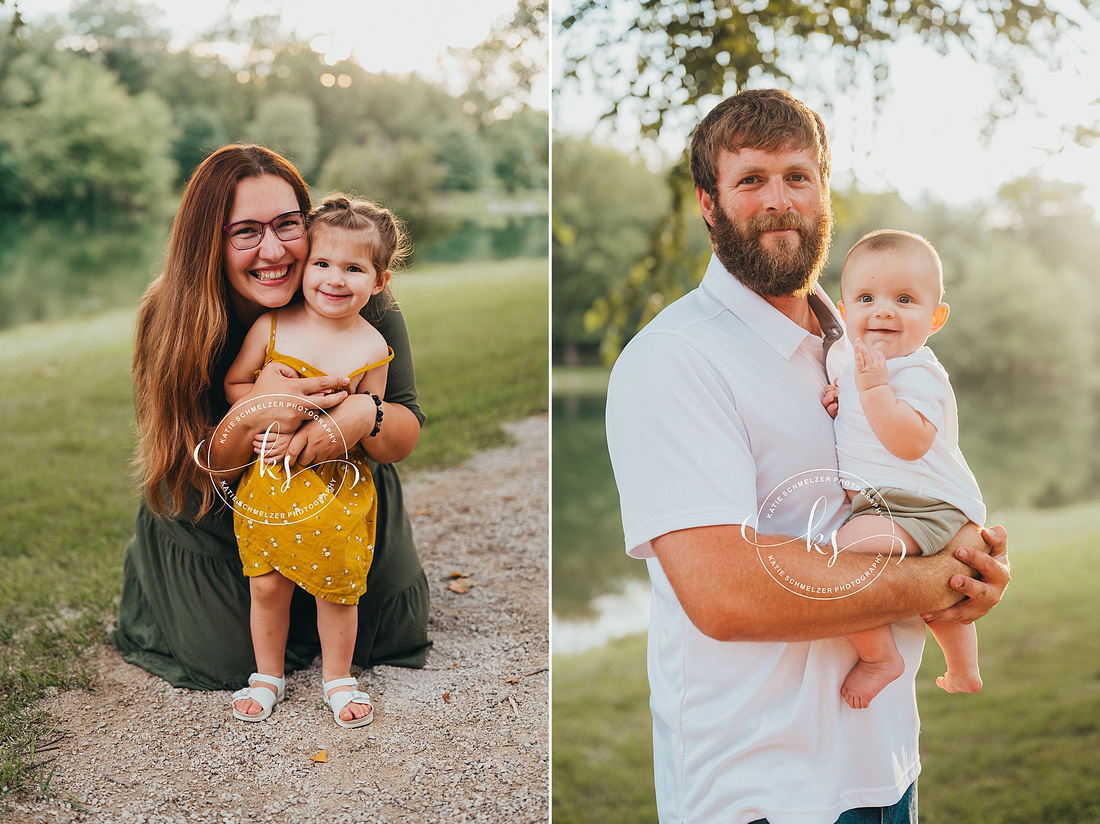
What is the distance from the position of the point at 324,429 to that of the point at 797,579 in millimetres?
893

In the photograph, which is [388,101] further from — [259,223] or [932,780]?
[932,780]

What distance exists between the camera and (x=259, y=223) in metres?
1.55

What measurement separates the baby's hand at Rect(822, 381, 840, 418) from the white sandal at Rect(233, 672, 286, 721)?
4.12ft

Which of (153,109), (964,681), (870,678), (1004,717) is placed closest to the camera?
(870,678)

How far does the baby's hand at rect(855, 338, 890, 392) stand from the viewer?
1.40m

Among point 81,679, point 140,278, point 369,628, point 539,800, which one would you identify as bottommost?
point 539,800

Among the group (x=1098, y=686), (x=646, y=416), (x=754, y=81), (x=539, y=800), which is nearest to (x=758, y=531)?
(x=646, y=416)

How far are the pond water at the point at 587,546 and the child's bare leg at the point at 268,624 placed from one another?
504 centimetres

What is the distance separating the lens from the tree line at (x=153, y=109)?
2.47 meters

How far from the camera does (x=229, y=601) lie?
1880 mm

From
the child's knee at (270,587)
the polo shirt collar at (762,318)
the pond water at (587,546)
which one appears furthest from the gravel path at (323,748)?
the pond water at (587,546)

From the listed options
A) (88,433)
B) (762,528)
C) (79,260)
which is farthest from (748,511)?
(88,433)

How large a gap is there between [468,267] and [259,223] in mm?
3106

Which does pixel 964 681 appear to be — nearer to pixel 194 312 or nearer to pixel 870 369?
pixel 870 369
